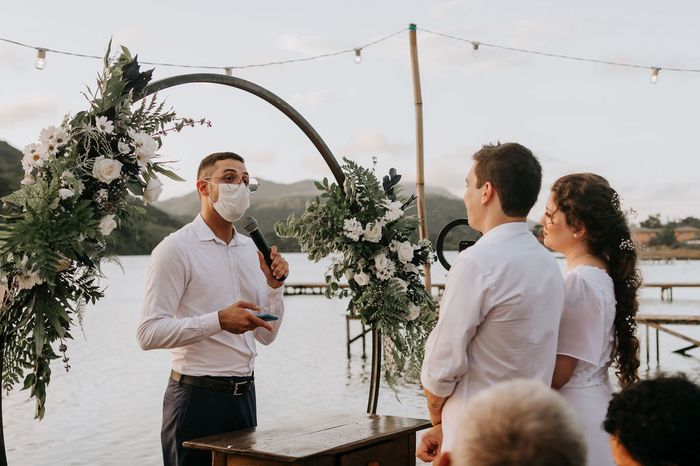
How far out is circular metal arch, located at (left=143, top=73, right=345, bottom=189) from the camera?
406 cm

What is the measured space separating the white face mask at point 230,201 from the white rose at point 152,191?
292mm

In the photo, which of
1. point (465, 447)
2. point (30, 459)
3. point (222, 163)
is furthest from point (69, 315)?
point (30, 459)

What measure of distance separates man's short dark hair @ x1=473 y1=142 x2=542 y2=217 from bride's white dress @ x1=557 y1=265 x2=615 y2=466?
37cm

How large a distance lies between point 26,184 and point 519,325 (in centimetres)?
215

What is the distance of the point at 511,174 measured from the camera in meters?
2.61

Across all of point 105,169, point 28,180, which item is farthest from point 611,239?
point 28,180

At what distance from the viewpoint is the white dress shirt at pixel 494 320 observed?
252 cm

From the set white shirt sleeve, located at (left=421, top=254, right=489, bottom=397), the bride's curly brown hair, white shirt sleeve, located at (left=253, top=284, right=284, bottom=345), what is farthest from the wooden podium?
the bride's curly brown hair

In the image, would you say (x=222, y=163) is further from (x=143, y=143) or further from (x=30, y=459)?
(x=30, y=459)

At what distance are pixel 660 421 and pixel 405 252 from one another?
126 inches

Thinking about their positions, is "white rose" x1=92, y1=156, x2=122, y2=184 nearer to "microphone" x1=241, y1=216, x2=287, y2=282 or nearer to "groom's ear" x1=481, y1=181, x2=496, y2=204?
"microphone" x1=241, y1=216, x2=287, y2=282

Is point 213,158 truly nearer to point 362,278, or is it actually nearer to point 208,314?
point 208,314

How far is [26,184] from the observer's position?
346 centimetres

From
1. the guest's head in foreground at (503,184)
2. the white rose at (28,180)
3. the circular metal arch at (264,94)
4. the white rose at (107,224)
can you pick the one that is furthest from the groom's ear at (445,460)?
the circular metal arch at (264,94)
